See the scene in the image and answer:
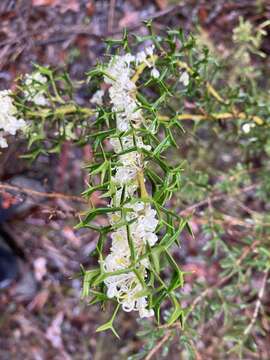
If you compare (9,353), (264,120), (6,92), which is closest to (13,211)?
(9,353)

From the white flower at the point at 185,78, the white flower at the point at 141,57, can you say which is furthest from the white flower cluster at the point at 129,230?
the white flower at the point at 185,78

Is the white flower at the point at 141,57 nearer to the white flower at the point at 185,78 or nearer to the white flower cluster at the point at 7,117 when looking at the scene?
the white flower at the point at 185,78

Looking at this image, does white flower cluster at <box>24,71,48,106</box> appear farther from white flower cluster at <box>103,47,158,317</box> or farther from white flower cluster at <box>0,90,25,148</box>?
white flower cluster at <box>103,47,158,317</box>

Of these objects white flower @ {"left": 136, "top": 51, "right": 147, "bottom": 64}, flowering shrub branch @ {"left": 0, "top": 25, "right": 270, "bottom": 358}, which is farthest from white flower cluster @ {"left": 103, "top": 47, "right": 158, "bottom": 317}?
white flower @ {"left": 136, "top": 51, "right": 147, "bottom": 64}

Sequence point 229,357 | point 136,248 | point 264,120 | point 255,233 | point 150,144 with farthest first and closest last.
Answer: point 229,357 < point 255,233 < point 264,120 < point 150,144 < point 136,248

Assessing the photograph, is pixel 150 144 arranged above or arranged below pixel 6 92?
below

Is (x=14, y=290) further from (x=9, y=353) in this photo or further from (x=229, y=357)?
(x=229, y=357)

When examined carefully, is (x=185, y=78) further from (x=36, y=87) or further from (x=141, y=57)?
(x=36, y=87)
